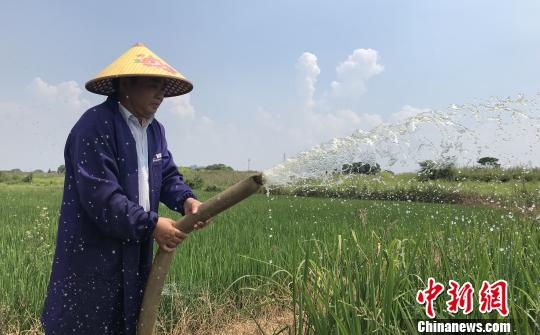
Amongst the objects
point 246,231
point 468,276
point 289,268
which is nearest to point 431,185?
point 246,231

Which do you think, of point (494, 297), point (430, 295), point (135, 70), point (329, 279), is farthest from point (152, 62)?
point (494, 297)

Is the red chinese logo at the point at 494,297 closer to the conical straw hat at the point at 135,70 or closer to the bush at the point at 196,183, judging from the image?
the conical straw hat at the point at 135,70

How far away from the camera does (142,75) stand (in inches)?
77.5

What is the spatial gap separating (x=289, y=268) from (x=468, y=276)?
68.6 inches

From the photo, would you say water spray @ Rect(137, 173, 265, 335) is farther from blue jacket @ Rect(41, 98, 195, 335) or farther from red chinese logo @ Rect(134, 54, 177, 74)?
red chinese logo @ Rect(134, 54, 177, 74)

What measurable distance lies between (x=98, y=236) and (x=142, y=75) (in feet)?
2.46

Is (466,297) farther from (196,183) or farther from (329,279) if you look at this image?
(196,183)

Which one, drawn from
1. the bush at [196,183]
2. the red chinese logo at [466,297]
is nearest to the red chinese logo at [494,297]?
the red chinese logo at [466,297]

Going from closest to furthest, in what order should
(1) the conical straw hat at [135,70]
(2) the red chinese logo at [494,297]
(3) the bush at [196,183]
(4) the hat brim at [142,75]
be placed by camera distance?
(2) the red chinese logo at [494,297], (1) the conical straw hat at [135,70], (4) the hat brim at [142,75], (3) the bush at [196,183]

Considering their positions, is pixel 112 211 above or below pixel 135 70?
below

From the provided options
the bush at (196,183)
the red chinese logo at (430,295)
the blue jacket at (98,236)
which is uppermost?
the blue jacket at (98,236)

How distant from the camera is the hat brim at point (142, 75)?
81.8 inches

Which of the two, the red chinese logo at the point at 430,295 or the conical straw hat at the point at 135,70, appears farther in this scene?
the conical straw hat at the point at 135,70

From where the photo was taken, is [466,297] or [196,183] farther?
[196,183]
